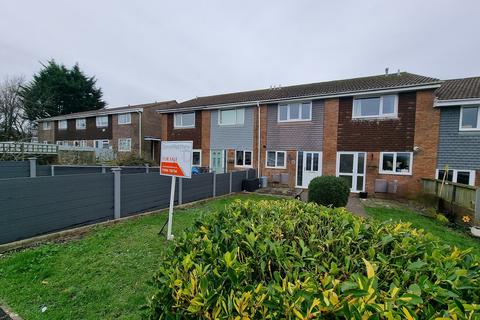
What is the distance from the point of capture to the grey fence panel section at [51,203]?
4910 mm

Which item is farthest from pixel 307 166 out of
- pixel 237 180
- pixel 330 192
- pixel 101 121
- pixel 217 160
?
pixel 101 121

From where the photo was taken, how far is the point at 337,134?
13.7 metres

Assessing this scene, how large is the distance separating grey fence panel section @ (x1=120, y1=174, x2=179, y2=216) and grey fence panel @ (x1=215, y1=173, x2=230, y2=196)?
11.2 ft

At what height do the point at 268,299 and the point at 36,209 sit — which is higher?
the point at 268,299

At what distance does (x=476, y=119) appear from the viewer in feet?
36.7

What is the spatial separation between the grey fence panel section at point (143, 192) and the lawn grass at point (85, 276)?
163cm

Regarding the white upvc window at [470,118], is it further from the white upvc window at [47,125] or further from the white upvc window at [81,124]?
the white upvc window at [47,125]

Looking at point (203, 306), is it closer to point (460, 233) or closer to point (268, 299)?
point (268, 299)

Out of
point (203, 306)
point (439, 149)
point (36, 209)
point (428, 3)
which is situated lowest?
point (36, 209)

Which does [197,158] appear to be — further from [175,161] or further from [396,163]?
[396,163]

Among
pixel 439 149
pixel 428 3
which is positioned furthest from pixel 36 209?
pixel 439 149

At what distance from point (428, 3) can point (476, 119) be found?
672cm

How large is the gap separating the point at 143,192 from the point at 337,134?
11.3 meters

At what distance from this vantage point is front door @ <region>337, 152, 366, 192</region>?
13109mm
